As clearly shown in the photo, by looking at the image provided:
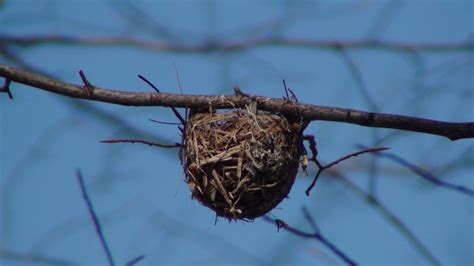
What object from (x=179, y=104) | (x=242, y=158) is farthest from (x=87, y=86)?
(x=242, y=158)

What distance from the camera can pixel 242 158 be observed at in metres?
4.17

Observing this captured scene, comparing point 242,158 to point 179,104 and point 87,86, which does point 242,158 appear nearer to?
point 179,104

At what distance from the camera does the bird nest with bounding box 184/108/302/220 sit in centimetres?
416

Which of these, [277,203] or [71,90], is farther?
[277,203]

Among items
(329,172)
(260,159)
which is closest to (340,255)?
(260,159)

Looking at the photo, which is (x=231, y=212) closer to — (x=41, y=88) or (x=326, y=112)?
(x=326, y=112)

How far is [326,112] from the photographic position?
388cm

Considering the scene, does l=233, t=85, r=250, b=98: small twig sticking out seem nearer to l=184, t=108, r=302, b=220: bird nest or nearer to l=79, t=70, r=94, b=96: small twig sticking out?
l=184, t=108, r=302, b=220: bird nest

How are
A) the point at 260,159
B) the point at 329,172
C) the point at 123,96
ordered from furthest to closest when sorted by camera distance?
the point at 329,172 → the point at 260,159 → the point at 123,96

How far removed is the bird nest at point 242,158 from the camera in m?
4.16

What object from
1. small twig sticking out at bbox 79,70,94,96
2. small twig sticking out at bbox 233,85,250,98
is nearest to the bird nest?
small twig sticking out at bbox 233,85,250,98

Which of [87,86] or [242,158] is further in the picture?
[242,158]

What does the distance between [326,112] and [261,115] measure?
479mm

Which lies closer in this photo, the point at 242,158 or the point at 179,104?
the point at 179,104
